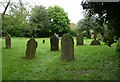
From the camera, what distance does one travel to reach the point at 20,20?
14.5 metres

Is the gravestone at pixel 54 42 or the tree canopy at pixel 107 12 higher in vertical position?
the tree canopy at pixel 107 12

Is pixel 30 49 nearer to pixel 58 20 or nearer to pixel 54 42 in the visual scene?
pixel 54 42

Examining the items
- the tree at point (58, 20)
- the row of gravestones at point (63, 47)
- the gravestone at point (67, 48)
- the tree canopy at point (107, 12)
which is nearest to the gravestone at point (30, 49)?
the row of gravestones at point (63, 47)

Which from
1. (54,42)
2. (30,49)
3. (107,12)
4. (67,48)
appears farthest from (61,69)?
(54,42)

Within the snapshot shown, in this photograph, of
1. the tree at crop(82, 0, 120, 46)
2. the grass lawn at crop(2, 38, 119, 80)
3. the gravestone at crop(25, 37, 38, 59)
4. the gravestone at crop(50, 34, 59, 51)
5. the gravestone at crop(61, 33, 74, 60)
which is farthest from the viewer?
the gravestone at crop(50, 34, 59, 51)

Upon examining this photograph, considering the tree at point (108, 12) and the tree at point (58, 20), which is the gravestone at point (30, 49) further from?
the tree at point (58, 20)

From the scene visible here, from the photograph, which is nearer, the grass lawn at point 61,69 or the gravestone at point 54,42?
the grass lawn at point 61,69

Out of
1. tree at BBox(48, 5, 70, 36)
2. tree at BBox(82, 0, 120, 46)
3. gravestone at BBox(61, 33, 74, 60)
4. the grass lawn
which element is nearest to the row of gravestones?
gravestone at BBox(61, 33, 74, 60)

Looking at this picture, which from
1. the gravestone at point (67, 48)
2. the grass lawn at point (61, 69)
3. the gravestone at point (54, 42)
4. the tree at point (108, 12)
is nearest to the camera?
the grass lawn at point (61, 69)

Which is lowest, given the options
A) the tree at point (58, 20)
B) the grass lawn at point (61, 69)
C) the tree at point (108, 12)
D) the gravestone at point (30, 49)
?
the grass lawn at point (61, 69)

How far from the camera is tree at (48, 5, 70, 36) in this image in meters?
33.1

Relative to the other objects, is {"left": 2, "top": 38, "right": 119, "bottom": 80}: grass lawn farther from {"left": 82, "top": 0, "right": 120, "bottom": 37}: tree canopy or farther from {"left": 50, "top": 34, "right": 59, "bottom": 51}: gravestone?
{"left": 50, "top": 34, "right": 59, "bottom": 51}: gravestone

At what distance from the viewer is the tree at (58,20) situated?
33.1m

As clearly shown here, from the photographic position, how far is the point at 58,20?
113ft
